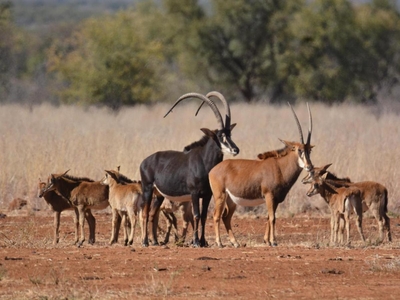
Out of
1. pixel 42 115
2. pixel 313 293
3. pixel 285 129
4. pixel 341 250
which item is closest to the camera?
pixel 313 293

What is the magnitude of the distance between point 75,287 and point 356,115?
2524 centimetres

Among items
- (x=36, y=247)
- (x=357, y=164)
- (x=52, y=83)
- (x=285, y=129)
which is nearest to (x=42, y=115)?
(x=285, y=129)

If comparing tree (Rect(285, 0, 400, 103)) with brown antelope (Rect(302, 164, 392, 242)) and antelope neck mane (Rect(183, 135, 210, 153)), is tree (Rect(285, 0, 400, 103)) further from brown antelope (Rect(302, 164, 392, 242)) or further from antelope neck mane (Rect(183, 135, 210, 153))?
antelope neck mane (Rect(183, 135, 210, 153))

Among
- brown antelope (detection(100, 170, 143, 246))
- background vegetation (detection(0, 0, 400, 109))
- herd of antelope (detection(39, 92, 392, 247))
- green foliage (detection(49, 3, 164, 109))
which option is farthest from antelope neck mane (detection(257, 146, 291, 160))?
background vegetation (detection(0, 0, 400, 109))

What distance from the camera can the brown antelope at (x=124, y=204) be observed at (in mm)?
14172

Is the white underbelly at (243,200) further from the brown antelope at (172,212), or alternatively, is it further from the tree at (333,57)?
the tree at (333,57)

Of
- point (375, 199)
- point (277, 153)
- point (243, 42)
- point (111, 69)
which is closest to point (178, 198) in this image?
point (277, 153)

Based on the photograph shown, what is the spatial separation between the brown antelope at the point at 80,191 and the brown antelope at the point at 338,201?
11.1ft

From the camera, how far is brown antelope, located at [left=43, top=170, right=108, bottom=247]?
572 inches

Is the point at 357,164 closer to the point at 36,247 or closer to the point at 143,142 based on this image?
the point at 143,142

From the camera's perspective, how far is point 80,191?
47.9 feet

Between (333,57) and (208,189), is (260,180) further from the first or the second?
(333,57)

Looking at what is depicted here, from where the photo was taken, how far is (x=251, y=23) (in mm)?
48219

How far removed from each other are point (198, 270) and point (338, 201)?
172 inches
